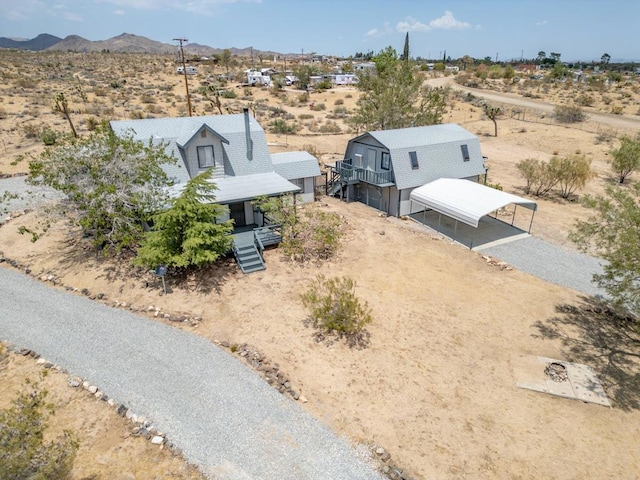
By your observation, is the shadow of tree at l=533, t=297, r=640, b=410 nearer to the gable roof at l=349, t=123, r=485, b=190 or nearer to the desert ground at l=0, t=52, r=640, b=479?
the desert ground at l=0, t=52, r=640, b=479

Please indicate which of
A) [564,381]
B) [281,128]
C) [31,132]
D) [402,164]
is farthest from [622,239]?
[31,132]

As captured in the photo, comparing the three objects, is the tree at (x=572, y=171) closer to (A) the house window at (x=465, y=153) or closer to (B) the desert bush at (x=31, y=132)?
(A) the house window at (x=465, y=153)

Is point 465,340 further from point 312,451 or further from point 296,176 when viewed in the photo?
point 296,176

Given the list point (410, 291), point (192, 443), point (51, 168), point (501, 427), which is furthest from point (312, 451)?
point (51, 168)

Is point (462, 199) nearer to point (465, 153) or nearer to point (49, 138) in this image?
point (465, 153)

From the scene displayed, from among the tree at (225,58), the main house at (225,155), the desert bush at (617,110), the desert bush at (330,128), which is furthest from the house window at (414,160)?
the tree at (225,58)

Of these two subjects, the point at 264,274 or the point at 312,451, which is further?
the point at 264,274
